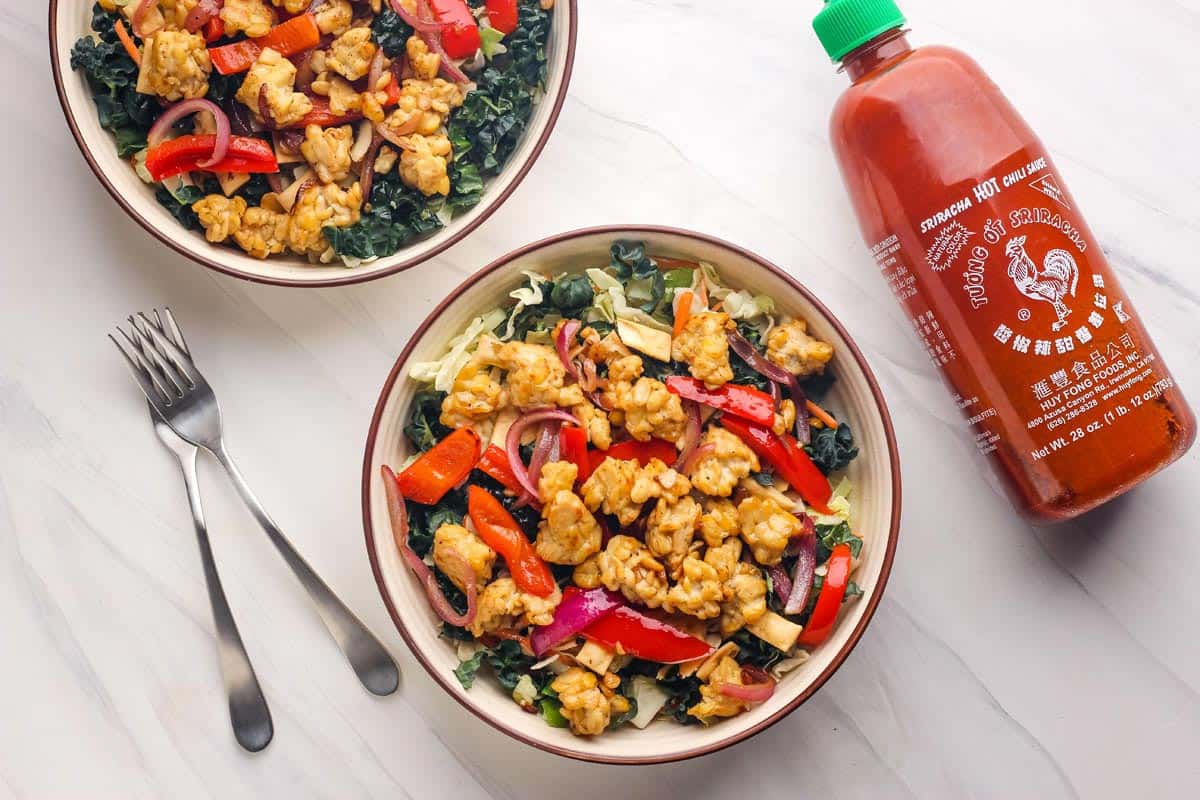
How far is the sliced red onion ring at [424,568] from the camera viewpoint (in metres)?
1.99

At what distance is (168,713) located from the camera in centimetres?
248

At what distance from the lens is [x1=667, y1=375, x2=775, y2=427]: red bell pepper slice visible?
2.01 metres

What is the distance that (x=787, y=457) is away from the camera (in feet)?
6.66

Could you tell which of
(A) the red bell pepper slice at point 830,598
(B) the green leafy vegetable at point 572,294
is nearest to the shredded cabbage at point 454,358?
(B) the green leafy vegetable at point 572,294

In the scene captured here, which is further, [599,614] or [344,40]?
[344,40]

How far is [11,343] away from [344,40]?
1192 millimetres

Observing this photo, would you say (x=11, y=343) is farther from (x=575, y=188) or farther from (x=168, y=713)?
(x=575, y=188)

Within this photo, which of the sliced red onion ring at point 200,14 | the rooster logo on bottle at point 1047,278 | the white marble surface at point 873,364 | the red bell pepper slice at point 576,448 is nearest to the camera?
the rooster logo on bottle at point 1047,278

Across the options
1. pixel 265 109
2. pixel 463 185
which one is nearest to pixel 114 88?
pixel 265 109

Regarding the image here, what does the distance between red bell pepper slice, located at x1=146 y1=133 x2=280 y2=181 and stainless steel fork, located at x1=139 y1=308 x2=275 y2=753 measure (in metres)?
0.40

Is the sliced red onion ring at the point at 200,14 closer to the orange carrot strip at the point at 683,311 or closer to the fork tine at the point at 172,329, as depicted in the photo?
the fork tine at the point at 172,329

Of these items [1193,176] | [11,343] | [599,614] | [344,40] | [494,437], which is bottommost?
[1193,176]

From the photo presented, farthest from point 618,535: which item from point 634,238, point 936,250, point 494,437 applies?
point 936,250

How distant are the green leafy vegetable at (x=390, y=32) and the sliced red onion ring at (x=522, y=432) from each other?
899 millimetres
